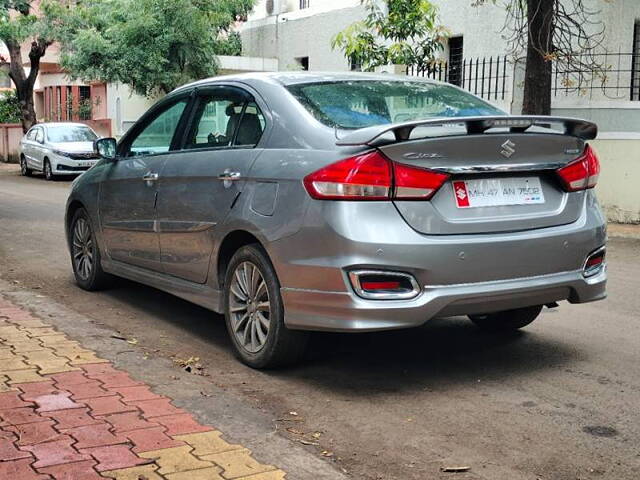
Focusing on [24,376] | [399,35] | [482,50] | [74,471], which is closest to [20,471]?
[74,471]

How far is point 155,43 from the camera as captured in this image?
2331 cm

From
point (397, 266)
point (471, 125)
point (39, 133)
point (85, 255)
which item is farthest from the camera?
point (39, 133)

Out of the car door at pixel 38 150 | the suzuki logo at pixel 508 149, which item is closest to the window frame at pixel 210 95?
the suzuki logo at pixel 508 149

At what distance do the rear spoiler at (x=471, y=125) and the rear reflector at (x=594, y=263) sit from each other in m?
0.71

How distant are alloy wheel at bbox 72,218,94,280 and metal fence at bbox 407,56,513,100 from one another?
779 cm

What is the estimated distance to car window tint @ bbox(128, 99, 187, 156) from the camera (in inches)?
260

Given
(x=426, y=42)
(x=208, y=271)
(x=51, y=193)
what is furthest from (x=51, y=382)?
(x=51, y=193)

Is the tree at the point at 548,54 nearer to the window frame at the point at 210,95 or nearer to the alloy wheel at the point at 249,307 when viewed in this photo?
the window frame at the point at 210,95

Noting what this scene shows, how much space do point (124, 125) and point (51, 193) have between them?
968cm

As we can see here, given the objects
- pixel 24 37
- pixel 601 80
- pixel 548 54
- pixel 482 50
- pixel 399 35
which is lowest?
pixel 601 80

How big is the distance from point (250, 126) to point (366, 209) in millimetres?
1278

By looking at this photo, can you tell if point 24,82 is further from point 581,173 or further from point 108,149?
point 581,173

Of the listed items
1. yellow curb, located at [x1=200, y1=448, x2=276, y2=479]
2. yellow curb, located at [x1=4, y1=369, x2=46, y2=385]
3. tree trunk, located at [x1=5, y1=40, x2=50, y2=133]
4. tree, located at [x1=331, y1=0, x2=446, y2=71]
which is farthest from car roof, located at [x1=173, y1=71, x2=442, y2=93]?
tree trunk, located at [x1=5, y1=40, x2=50, y2=133]

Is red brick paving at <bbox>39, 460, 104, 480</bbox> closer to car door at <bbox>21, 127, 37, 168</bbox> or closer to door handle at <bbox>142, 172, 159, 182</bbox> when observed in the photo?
door handle at <bbox>142, 172, 159, 182</bbox>
